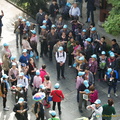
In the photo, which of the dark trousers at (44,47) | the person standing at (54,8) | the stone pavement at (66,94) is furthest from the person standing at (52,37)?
the person standing at (54,8)

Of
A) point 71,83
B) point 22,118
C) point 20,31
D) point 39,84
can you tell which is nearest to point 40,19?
point 20,31

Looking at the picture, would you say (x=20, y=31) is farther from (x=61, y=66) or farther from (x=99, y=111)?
(x=99, y=111)

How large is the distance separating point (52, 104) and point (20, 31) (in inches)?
211

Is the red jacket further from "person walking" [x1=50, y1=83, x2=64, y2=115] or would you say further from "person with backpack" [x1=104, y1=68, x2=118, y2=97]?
"person with backpack" [x1=104, y1=68, x2=118, y2=97]

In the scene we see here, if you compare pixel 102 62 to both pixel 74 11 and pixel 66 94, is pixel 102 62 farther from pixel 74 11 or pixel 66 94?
pixel 74 11

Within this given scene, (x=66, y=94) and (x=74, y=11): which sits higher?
(x=74, y=11)

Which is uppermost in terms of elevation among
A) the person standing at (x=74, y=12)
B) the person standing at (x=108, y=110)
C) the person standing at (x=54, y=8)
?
the person standing at (x=54, y=8)

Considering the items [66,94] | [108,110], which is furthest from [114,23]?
[108,110]

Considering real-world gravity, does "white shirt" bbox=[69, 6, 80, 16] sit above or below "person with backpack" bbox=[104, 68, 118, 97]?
above

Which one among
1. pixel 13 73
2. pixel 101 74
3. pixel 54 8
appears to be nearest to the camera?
pixel 13 73

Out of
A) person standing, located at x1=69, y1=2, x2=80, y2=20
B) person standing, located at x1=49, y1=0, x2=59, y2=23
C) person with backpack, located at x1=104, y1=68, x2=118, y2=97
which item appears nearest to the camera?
person with backpack, located at x1=104, y1=68, x2=118, y2=97

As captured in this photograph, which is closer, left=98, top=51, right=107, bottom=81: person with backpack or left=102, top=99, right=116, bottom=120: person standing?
left=102, top=99, right=116, bottom=120: person standing

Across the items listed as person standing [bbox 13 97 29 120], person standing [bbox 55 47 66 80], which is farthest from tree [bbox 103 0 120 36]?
person standing [bbox 13 97 29 120]

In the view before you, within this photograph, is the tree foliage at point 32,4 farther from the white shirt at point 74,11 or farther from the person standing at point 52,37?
the person standing at point 52,37
